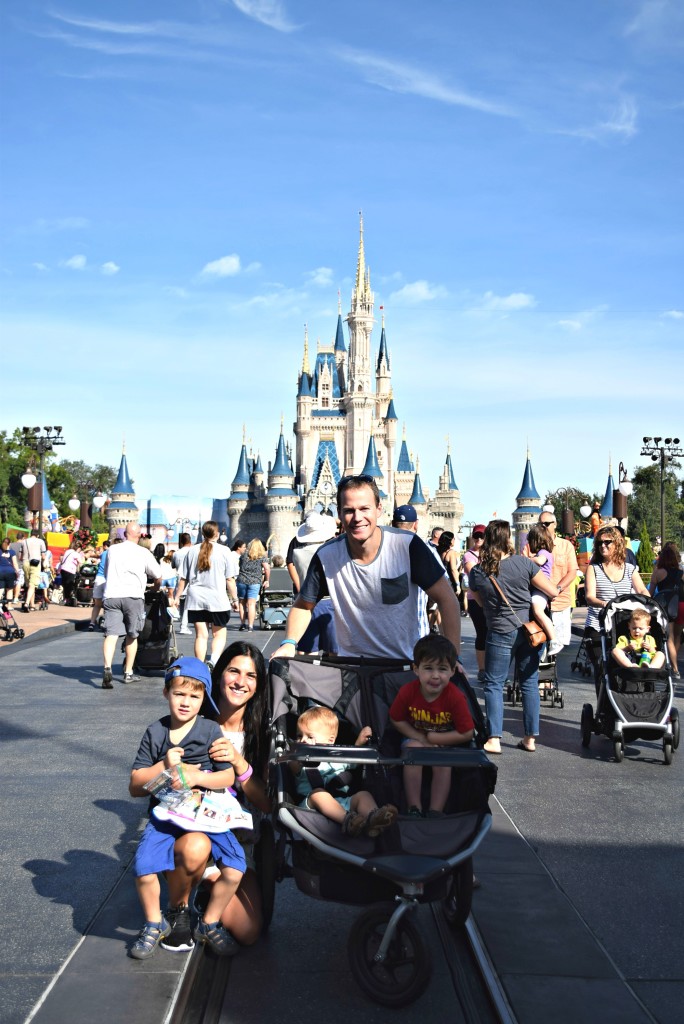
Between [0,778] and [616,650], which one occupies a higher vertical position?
[616,650]

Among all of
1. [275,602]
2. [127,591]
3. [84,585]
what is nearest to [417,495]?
[84,585]

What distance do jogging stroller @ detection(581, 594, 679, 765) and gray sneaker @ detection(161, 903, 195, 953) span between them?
14.2 ft

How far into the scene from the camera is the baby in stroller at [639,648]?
805cm

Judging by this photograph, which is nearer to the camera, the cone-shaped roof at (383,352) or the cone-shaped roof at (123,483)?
the cone-shaped roof at (123,483)

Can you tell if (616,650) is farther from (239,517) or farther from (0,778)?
(239,517)

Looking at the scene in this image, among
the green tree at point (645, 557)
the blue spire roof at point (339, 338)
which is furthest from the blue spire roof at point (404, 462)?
the green tree at point (645, 557)

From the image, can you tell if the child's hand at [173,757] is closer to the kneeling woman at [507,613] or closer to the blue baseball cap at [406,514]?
the kneeling woman at [507,613]

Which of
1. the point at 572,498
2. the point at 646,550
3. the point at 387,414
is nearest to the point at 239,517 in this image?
the point at 387,414

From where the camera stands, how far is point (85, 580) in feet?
83.7

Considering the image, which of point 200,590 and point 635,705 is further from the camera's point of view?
point 200,590

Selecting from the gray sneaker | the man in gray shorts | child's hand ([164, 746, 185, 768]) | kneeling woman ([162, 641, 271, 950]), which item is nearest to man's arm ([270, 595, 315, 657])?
kneeling woman ([162, 641, 271, 950])

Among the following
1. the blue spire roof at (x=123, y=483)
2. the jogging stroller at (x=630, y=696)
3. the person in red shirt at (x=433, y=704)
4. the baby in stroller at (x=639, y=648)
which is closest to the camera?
the person in red shirt at (x=433, y=704)

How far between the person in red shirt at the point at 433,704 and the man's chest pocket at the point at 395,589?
37 centimetres

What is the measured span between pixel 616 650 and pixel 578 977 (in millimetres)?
4441
